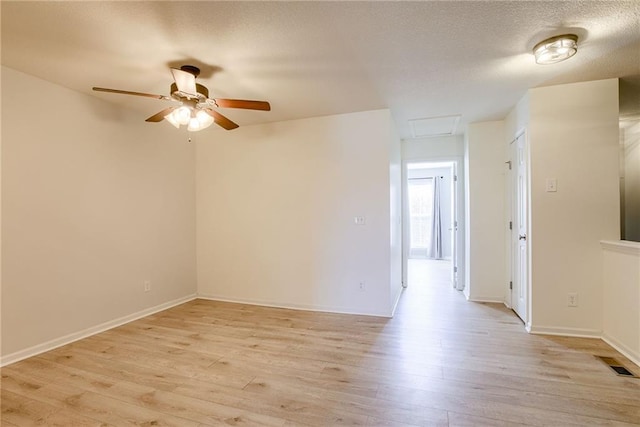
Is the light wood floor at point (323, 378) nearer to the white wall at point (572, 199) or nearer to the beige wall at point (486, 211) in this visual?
the white wall at point (572, 199)

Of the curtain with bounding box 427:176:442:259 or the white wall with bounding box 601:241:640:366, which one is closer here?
the white wall with bounding box 601:241:640:366

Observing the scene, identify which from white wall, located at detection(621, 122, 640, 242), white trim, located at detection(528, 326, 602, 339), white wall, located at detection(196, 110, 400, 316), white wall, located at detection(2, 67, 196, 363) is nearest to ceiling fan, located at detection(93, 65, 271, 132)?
white wall, located at detection(2, 67, 196, 363)

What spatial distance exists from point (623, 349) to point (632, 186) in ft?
7.08

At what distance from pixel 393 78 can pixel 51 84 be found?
10.4 ft

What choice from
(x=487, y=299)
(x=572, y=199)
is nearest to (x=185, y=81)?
(x=572, y=199)

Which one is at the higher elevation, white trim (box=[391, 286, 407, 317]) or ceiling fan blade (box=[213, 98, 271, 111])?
ceiling fan blade (box=[213, 98, 271, 111])

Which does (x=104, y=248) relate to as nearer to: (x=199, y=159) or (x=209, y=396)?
(x=199, y=159)

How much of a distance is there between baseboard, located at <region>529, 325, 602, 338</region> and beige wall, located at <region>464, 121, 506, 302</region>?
3.52 feet

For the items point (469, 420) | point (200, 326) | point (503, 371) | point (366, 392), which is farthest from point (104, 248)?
point (503, 371)

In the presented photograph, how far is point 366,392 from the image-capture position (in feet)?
6.52

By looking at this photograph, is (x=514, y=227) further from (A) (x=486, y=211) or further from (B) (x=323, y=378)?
(B) (x=323, y=378)

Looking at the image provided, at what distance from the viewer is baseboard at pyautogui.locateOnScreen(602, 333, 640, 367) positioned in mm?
2318

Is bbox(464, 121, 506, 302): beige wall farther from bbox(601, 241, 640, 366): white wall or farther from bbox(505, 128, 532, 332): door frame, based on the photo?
bbox(601, 241, 640, 366): white wall

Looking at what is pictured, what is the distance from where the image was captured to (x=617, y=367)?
2252 millimetres
